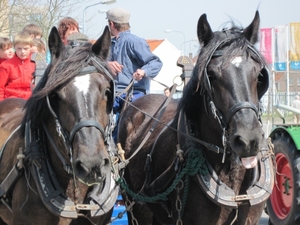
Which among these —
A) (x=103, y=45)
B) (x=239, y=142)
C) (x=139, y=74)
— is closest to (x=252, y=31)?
(x=239, y=142)

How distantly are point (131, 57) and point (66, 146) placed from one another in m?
2.61

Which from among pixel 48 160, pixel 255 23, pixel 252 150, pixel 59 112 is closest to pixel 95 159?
pixel 59 112

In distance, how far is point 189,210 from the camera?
4387mm

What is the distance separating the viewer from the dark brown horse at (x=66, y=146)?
11.7ft

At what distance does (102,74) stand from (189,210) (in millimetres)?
1294

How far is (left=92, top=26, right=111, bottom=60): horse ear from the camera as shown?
4.04 metres

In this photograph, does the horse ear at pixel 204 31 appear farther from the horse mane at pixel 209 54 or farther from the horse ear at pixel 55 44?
the horse ear at pixel 55 44

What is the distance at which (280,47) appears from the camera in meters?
20.7

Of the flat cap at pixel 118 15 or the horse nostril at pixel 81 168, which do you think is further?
the flat cap at pixel 118 15

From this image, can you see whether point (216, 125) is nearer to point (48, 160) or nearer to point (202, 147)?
point (202, 147)

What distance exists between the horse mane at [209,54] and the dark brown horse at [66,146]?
0.71 meters

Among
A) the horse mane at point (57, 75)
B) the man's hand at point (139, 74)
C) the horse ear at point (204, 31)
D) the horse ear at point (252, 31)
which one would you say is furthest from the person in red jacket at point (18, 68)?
the horse ear at point (252, 31)

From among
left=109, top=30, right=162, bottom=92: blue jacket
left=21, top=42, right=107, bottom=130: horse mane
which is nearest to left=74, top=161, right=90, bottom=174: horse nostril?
left=21, top=42, right=107, bottom=130: horse mane

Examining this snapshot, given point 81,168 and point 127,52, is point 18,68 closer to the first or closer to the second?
point 127,52
